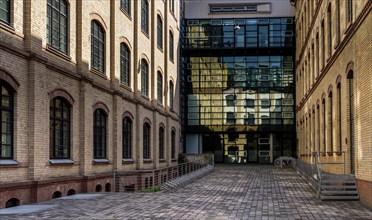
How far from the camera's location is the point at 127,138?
27.1 metres

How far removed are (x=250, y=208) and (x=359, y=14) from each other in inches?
252

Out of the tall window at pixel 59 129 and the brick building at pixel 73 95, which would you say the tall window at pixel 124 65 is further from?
the tall window at pixel 59 129

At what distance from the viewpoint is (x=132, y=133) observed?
90.7 feet

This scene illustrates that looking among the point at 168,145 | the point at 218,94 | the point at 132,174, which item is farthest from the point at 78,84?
the point at 218,94

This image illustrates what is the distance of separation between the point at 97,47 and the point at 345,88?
33.3ft

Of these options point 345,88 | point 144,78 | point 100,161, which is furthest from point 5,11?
point 144,78

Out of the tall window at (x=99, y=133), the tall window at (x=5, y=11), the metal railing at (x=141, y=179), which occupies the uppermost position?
the tall window at (x=5, y=11)

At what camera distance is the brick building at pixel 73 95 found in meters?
14.8

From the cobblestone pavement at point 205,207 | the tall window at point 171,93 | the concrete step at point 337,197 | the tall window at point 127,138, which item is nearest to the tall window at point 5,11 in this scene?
the cobblestone pavement at point 205,207

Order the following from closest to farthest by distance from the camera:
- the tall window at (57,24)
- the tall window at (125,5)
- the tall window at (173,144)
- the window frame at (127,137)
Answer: the tall window at (57,24) < the tall window at (125,5) < the window frame at (127,137) < the tall window at (173,144)

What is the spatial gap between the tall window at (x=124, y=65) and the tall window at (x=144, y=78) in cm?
317

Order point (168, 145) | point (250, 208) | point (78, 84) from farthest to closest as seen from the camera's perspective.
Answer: point (168, 145)
point (78, 84)
point (250, 208)

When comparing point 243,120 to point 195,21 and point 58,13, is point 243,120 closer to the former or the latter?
point 195,21

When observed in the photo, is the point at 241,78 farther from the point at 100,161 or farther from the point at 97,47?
the point at 100,161
